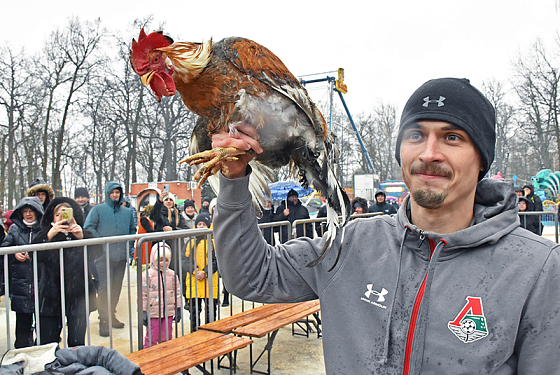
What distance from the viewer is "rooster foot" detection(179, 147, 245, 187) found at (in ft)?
4.63

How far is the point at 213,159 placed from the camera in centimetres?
141

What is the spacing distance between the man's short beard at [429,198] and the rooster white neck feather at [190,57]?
1151mm

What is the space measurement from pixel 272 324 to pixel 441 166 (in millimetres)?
3533

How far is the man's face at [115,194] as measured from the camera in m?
6.34

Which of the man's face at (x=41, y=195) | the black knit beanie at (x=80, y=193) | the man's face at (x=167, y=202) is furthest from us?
the man's face at (x=167, y=202)

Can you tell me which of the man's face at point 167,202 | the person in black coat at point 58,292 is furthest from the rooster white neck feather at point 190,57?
the man's face at point 167,202

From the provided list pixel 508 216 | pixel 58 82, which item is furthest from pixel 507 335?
pixel 58 82

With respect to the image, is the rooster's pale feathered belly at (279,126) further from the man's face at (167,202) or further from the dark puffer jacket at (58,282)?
the man's face at (167,202)

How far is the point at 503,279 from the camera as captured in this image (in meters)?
1.27

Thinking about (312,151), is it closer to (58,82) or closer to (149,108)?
(149,108)

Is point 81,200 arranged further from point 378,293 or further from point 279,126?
point 378,293

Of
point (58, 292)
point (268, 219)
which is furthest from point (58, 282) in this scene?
point (268, 219)

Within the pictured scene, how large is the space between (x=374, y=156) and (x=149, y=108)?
27480 millimetres

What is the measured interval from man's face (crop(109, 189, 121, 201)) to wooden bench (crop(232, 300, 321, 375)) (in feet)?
10.8
